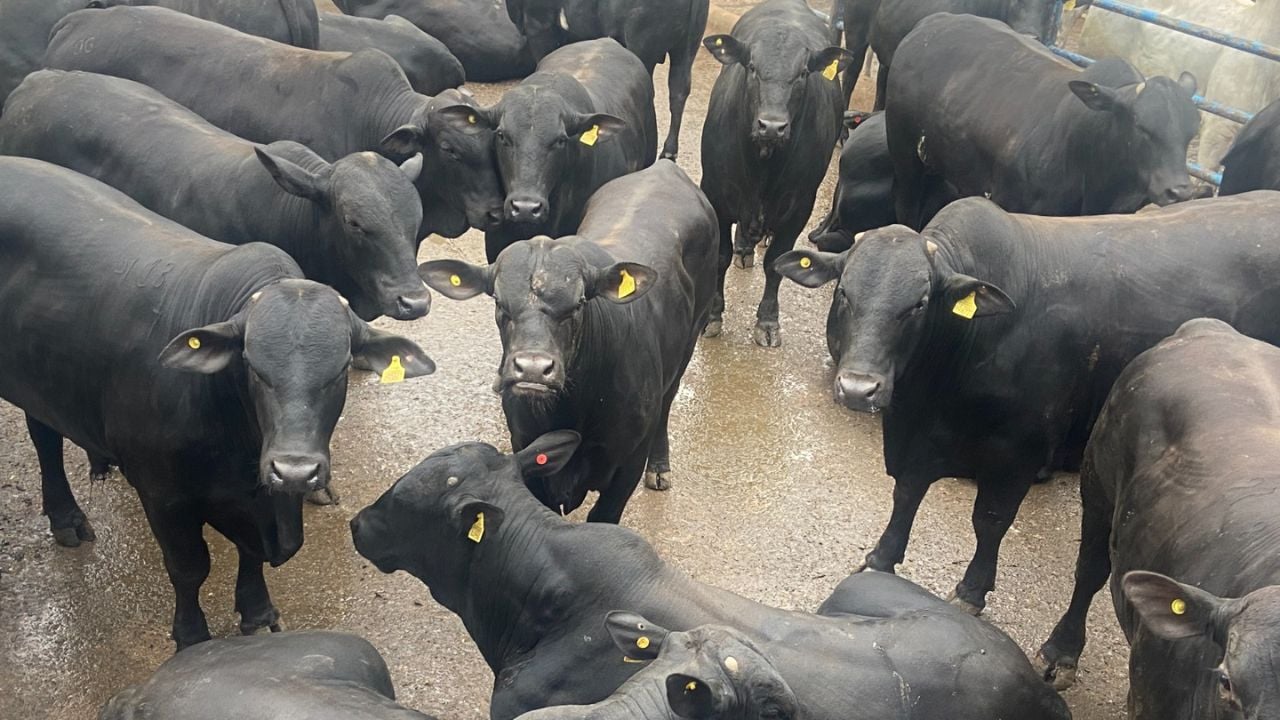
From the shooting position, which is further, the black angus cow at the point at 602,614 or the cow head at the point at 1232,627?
the black angus cow at the point at 602,614

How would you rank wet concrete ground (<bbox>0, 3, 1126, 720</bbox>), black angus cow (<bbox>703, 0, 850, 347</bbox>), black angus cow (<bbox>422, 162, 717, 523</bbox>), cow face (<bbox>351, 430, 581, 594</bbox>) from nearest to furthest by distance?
cow face (<bbox>351, 430, 581, 594</bbox>)
black angus cow (<bbox>422, 162, 717, 523</bbox>)
wet concrete ground (<bbox>0, 3, 1126, 720</bbox>)
black angus cow (<bbox>703, 0, 850, 347</bbox>)

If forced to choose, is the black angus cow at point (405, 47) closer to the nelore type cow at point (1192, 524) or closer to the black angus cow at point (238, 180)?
the black angus cow at point (238, 180)

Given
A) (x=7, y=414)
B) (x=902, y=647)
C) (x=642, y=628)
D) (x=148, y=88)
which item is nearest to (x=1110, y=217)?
(x=902, y=647)

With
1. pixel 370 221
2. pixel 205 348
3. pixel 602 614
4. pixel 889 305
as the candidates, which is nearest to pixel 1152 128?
pixel 889 305

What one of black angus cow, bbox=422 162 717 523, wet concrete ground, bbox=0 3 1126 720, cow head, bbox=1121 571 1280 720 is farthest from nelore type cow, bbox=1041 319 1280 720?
black angus cow, bbox=422 162 717 523

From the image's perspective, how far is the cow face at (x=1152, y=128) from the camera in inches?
280

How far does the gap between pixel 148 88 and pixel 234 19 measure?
192 cm

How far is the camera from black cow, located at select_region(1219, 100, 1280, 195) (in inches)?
296

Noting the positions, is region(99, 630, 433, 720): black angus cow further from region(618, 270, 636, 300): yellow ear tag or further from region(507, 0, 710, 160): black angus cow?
region(507, 0, 710, 160): black angus cow

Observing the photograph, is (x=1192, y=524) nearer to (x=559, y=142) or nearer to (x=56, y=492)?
(x=559, y=142)

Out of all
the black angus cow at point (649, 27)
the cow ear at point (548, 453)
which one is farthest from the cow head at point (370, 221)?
the black angus cow at point (649, 27)

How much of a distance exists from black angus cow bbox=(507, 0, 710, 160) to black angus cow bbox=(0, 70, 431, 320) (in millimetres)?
4383

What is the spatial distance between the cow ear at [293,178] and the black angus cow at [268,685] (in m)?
2.41

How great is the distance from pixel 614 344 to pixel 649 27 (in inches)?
229
